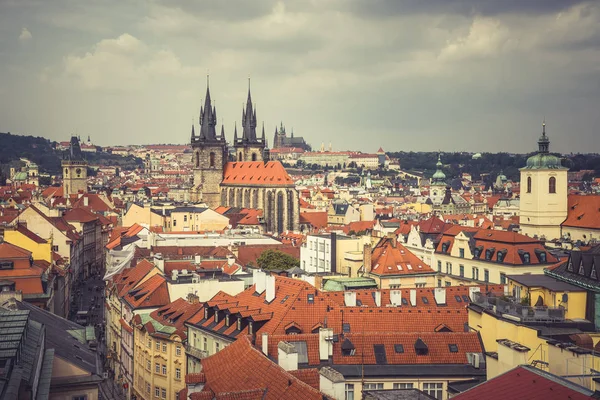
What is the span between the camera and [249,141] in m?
191

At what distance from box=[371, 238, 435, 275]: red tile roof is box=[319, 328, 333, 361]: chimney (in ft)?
93.4

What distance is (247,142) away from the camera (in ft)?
625

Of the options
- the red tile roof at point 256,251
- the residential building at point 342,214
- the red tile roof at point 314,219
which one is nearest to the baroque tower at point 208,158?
the red tile roof at point 314,219

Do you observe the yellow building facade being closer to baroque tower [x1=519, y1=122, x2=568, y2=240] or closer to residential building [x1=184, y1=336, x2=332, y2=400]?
residential building [x1=184, y1=336, x2=332, y2=400]

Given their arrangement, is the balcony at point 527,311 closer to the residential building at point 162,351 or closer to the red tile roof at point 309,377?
the red tile roof at point 309,377

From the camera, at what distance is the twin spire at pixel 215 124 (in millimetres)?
181625

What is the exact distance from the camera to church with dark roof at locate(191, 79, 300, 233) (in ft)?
534

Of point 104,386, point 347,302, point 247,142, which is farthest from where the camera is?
point 247,142

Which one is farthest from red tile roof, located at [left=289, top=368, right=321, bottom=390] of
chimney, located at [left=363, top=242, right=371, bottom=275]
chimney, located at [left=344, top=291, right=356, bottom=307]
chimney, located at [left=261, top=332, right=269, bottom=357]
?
chimney, located at [left=363, top=242, right=371, bottom=275]

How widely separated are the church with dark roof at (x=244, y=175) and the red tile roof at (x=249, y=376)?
4730 inches

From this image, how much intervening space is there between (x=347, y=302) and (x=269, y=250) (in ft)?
138

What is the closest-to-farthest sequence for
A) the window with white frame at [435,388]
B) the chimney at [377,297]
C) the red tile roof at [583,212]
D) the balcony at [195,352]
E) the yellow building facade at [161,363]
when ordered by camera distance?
the window with white frame at [435,388] → the balcony at [195,352] → the yellow building facade at [161,363] → the chimney at [377,297] → the red tile roof at [583,212]

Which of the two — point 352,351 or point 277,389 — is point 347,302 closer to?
point 352,351

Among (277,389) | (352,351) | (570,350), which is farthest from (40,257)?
(570,350)
